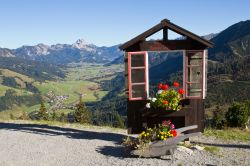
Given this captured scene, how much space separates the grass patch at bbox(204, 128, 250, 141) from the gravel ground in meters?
1.02

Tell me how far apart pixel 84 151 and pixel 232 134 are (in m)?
10.3

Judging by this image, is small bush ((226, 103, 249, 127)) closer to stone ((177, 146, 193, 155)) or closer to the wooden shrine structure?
the wooden shrine structure

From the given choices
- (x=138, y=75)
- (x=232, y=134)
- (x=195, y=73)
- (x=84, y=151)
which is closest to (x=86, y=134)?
(x=84, y=151)

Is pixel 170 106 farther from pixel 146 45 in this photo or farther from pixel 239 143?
pixel 239 143

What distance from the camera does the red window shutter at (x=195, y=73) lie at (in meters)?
19.0

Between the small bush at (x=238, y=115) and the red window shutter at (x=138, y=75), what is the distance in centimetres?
856

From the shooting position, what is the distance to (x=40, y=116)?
85.0m

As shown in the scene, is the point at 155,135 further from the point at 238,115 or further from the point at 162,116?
the point at 238,115

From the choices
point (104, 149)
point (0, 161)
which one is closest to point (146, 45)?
point (104, 149)

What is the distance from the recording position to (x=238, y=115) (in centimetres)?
2428

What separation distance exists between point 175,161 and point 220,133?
8.32 metres

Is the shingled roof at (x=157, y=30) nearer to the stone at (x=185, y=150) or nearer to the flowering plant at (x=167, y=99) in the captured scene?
the flowering plant at (x=167, y=99)

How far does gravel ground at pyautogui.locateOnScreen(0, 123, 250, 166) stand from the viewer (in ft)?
51.9

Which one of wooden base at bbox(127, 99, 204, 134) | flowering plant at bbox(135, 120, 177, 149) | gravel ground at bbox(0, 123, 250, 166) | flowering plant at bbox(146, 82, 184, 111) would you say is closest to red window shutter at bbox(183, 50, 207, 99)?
wooden base at bbox(127, 99, 204, 134)
